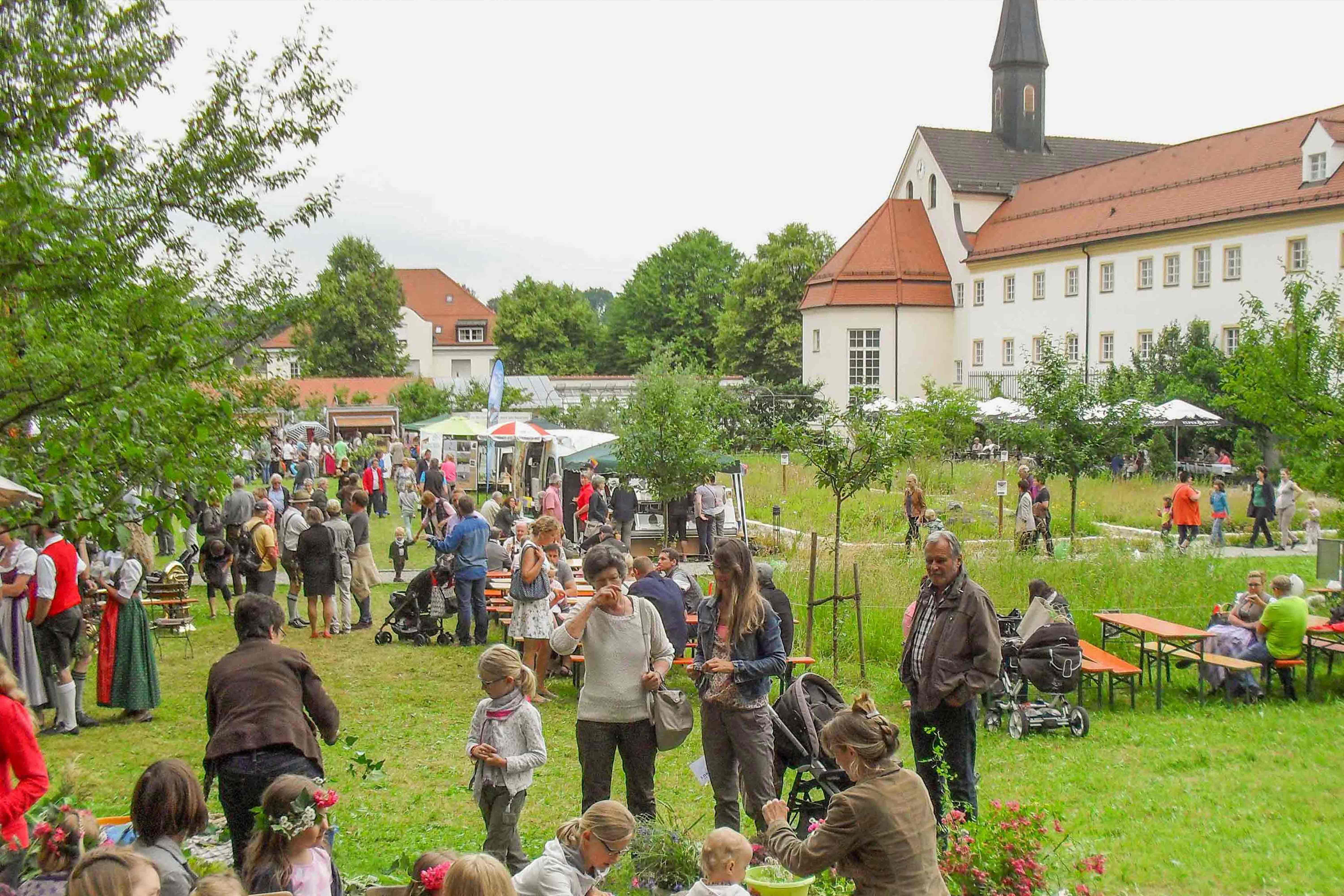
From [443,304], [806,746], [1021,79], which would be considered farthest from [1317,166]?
[443,304]

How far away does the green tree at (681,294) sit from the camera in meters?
Result: 83.9

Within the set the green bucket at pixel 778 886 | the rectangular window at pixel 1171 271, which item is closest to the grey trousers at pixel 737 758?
the green bucket at pixel 778 886

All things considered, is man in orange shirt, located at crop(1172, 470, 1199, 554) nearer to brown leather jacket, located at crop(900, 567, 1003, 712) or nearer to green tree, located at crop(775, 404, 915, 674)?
green tree, located at crop(775, 404, 915, 674)

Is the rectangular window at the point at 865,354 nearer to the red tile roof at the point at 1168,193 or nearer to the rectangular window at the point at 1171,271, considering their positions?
the red tile roof at the point at 1168,193

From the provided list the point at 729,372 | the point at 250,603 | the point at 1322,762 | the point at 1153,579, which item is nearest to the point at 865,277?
the point at 729,372

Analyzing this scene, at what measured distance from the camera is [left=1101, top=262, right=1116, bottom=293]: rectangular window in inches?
2062

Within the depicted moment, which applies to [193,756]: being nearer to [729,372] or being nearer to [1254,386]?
[1254,386]

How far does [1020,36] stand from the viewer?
67.1 metres

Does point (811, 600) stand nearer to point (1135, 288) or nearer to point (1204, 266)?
point (1204, 266)

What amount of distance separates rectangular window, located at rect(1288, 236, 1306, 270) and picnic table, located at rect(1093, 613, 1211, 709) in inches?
1361

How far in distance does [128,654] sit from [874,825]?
8278 mm

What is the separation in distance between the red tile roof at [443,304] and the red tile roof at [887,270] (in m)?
39.2

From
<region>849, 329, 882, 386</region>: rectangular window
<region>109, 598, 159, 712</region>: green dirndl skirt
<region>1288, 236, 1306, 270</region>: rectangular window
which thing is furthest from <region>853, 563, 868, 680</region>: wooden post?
<region>849, 329, 882, 386</region>: rectangular window

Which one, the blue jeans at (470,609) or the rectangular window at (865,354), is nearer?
the blue jeans at (470,609)
